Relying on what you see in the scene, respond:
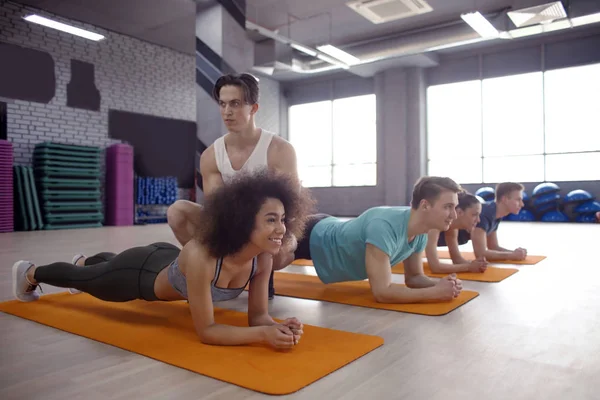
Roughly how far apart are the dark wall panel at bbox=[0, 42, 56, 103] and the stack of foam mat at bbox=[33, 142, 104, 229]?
900 millimetres

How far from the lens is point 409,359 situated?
5.39 feet

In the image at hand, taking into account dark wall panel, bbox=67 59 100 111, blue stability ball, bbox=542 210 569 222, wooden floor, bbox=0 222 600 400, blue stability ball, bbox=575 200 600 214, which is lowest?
wooden floor, bbox=0 222 600 400

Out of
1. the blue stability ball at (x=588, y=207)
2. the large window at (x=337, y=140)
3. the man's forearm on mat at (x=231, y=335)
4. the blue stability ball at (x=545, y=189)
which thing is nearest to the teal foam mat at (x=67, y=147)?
the large window at (x=337, y=140)

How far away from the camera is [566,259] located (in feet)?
13.8

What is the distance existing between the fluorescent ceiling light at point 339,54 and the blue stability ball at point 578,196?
481 centimetres

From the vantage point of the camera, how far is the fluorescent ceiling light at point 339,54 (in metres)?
7.97

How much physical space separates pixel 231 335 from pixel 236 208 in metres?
0.47

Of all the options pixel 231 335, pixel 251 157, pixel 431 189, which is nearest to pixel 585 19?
pixel 431 189

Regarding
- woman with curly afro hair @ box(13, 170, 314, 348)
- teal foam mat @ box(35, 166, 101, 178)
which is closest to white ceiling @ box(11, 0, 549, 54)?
teal foam mat @ box(35, 166, 101, 178)

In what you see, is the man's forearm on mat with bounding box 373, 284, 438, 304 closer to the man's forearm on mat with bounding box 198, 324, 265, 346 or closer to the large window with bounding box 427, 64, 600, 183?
the man's forearm on mat with bounding box 198, 324, 265, 346

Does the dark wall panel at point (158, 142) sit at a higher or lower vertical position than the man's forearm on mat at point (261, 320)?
higher

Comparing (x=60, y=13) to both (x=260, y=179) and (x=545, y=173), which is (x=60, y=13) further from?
(x=545, y=173)

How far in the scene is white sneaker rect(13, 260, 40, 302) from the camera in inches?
102

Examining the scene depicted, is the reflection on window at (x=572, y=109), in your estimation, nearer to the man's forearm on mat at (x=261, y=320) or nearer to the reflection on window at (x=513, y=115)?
the reflection on window at (x=513, y=115)
